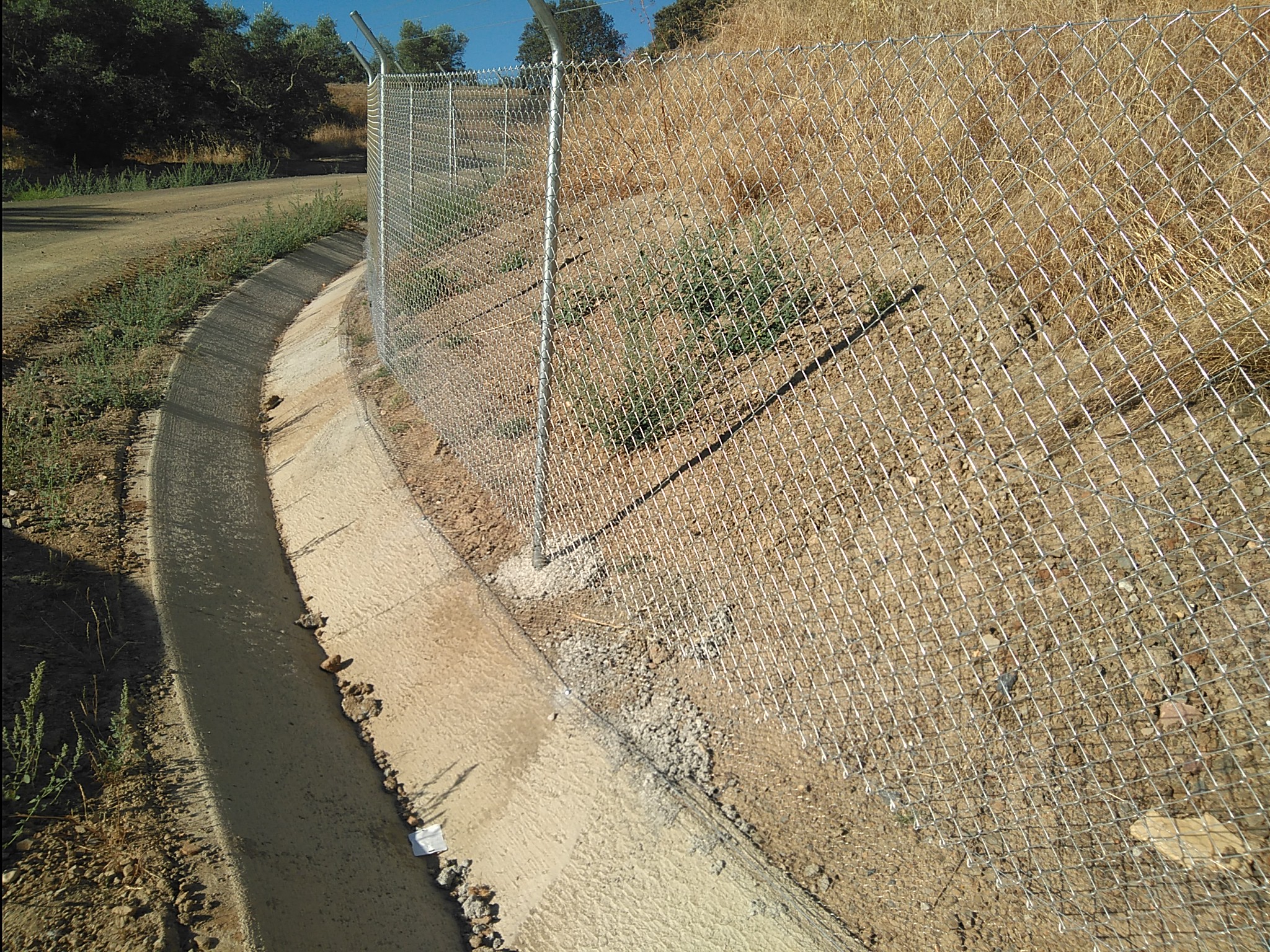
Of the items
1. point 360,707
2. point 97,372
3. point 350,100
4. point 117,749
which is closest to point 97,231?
point 97,372

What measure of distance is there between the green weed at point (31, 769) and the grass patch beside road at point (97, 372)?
1.88 m

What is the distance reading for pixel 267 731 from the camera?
10.9ft

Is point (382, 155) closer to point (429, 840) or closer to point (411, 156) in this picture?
point (411, 156)

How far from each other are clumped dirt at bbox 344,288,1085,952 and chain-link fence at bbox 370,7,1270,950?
0.10 meters

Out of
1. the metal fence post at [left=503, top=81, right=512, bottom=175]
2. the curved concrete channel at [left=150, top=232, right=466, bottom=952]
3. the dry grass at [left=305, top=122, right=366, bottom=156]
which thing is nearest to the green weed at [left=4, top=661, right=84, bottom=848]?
the curved concrete channel at [left=150, top=232, right=466, bottom=952]

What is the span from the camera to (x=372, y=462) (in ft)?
17.3

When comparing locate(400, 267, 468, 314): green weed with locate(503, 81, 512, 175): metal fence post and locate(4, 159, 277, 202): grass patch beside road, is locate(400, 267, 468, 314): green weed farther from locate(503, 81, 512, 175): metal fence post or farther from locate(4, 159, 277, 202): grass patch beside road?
locate(4, 159, 277, 202): grass patch beside road

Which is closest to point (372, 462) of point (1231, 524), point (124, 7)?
point (1231, 524)

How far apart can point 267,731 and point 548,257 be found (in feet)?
7.51

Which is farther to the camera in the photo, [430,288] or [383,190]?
[383,190]

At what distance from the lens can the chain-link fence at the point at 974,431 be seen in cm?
238

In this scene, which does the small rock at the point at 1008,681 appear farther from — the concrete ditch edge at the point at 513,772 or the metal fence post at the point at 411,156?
the metal fence post at the point at 411,156

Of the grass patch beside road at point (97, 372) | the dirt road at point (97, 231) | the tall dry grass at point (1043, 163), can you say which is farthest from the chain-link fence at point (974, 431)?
the dirt road at point (97, 231)

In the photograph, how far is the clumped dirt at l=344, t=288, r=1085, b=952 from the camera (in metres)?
2.37
